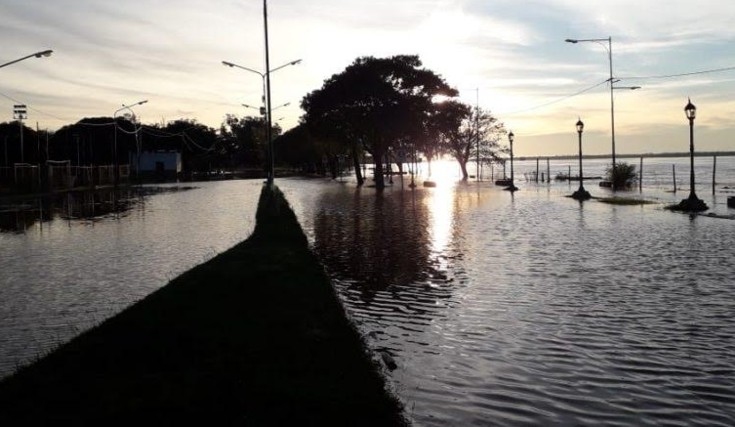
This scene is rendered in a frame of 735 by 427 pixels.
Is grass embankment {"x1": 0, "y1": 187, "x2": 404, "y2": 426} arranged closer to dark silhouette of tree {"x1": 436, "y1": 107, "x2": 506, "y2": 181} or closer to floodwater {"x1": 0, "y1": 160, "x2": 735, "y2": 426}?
floodwater {"x1": 0, "y1": 160, "x2": 735, "y2": 426}

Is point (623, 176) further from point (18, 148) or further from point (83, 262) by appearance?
point (18, 148)

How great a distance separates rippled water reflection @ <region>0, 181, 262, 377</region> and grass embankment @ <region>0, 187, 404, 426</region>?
1.09 meters

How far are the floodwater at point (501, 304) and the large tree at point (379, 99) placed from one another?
1432 inches

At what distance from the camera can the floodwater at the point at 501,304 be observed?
596cm

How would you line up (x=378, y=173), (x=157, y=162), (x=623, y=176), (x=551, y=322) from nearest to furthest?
(x=551, y=322), (x=623, y=176), (x=378, y=173), (x=157, y=162)

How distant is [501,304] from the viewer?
9.74 m

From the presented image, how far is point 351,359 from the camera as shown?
6.36 meters

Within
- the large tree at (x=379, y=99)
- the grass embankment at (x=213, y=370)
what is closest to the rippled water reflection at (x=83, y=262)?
the grass embankment at (x=213, y=370)

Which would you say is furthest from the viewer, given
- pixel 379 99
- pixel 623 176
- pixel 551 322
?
pixel 379 99

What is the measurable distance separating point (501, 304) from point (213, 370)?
5.04 metres

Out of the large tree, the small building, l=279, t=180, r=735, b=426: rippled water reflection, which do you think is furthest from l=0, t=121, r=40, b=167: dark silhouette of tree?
l=279, t=180, r=735, b=426: rippled water reflection

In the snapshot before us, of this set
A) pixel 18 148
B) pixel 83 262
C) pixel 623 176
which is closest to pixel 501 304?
pixel 83 262

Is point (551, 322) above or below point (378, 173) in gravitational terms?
below

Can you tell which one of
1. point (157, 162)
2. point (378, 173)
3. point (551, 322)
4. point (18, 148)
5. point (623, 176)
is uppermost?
point (18, 148)
